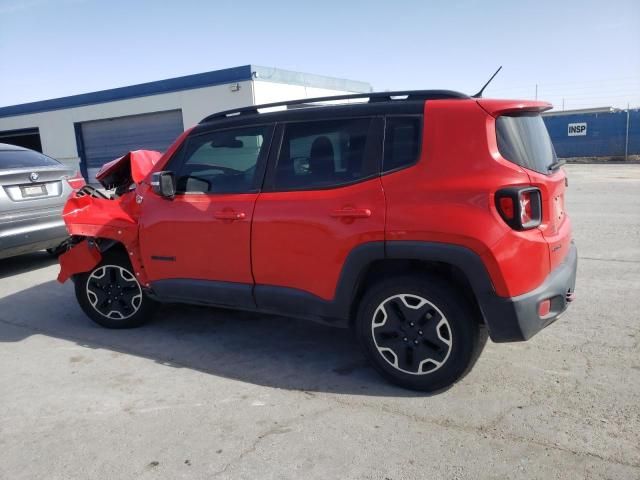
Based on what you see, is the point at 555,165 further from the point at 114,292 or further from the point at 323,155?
the point at 114,292

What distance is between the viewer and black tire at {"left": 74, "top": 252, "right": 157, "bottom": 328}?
4754 millimetres

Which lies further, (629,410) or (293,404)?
(293,404)

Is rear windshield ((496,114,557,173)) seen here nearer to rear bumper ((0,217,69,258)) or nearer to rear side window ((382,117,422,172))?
rear side window ((382,117,422,172))

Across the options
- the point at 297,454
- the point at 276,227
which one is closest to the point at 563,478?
the point at 297,454

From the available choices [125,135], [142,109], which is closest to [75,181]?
[142,109]

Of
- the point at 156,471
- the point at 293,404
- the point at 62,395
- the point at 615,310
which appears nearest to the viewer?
the point at 156,471

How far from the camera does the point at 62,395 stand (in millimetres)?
3623

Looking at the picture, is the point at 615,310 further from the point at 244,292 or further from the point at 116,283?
the point at 116,283

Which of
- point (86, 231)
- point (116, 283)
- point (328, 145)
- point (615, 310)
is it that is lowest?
point (615, 310)

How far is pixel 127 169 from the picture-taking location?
203 inches

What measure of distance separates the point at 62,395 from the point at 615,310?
4411mm

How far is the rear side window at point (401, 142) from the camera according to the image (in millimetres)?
3318

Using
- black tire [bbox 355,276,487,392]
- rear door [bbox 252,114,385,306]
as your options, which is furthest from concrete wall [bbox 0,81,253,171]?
black tire [bbox 355,276,487,392]

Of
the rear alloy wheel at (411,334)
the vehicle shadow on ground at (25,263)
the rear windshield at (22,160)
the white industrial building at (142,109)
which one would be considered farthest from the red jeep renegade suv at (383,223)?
the white industrial building at (142,109)
